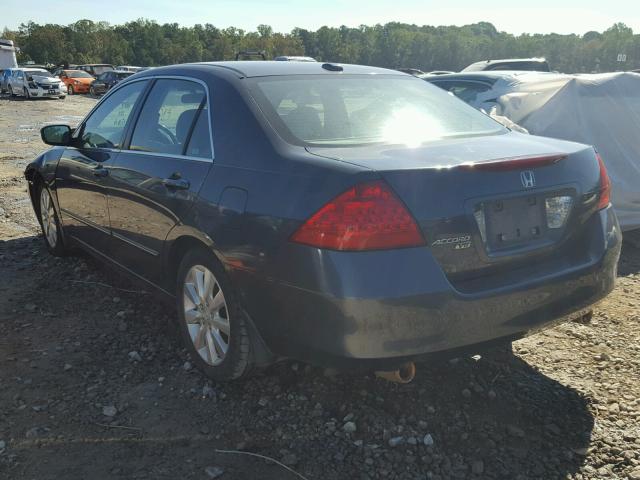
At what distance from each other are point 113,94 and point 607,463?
3866mm

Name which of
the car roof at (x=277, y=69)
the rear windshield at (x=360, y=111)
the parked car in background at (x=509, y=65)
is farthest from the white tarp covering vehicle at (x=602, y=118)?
the parked car in background at (x=509, y=65)

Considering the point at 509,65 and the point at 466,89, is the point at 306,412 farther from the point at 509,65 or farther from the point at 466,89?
the point at 509,65

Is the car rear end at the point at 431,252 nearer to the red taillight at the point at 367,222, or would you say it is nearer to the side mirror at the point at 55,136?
the red taillight at the point at 367,222

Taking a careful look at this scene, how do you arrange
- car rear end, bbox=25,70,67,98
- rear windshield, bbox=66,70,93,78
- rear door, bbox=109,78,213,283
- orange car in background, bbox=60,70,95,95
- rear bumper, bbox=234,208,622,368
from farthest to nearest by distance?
rear windshield, bbox=66,70,93,78 → orange car in background, bbox=60,70,95,95 → car rear end, bbox=25,70,67,98 → rear door, bbox=109,78,213,283 → rear bumper, bbox=234,208,622,368

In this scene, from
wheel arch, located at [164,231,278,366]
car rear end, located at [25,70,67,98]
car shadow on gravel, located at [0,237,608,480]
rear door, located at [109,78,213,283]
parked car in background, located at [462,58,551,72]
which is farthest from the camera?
car rear end, located at [25,70,67,98]

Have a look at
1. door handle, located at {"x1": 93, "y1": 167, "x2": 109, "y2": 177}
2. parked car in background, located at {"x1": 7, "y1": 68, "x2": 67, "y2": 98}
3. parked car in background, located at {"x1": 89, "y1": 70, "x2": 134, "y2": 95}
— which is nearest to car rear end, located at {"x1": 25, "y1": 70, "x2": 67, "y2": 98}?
parked car in background, located at {"x1": 7, "y1": 68, "x2": 67, "y2": 98}

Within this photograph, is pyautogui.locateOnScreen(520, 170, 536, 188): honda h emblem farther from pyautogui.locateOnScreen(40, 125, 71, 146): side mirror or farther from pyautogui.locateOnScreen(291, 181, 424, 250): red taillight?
pyautogui.locateOnScreen(40, 125, 71, 146): side mirror

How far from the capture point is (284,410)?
297 centimetres

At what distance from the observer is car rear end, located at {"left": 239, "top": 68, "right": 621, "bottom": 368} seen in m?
2.36

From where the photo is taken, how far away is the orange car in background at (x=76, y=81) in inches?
1417

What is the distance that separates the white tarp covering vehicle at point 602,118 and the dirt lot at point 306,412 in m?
2.06

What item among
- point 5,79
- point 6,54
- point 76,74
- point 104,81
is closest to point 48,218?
point 104,81

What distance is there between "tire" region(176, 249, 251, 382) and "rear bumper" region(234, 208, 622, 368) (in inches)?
9.6

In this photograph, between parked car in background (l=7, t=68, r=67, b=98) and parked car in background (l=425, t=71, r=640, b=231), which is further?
parked car in background (l=7, t=68, r=67, b=98)
